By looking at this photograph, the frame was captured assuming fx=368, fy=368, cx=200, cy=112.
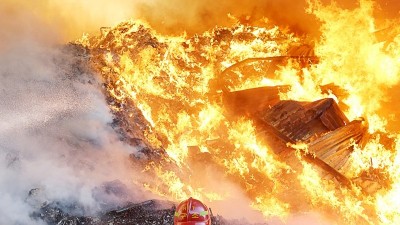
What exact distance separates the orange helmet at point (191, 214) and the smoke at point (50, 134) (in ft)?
4.38

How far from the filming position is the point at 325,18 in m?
12.0

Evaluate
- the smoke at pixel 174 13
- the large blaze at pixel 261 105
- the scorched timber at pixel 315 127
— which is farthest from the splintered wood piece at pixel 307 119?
the smoke at pixel 174 13

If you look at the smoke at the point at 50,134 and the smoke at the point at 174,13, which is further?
the smoke at the point at 174,13

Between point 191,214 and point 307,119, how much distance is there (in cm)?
440

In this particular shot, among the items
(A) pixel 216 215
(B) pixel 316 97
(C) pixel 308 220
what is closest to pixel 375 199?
(C) pixel 308 220

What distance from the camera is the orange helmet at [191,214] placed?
5.68 metres

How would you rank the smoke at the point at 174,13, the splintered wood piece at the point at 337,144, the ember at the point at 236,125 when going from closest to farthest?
1. the ember at the point at 236,125
2. the splintered wood piece at the point at 337,144
3. the smoke at the point at 174,13

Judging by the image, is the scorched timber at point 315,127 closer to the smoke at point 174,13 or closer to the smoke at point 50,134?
the smoke at point 50,134

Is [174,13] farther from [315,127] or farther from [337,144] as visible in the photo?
[337,144]

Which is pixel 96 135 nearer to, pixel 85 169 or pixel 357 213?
pixel 85 169

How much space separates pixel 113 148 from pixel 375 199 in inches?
232

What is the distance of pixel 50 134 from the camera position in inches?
292

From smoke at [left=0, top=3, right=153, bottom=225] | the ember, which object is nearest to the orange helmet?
the ember

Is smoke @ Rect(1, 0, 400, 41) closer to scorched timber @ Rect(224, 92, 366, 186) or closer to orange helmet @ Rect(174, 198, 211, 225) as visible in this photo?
scorched timber @ Rect(224, 92, 366, 186)
